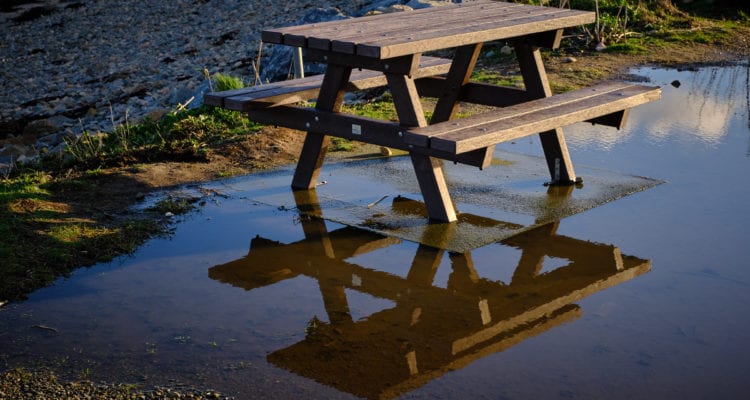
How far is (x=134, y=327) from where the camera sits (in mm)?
4902

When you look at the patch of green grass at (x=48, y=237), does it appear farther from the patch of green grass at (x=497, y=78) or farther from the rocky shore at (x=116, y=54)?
the rocky shore at (x=116, y=54)

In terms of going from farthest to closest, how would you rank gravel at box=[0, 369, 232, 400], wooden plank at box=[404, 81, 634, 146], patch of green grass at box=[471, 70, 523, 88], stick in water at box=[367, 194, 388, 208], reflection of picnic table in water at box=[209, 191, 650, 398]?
patch of green grass at box=[471, 70, 523, 88]
stick in water at box=[367, 194, 388, 208]
wooden plank at box=[404, 81, 634, 146]
reflection of picnic table in water at box=[209, 191, 650, 398]
gravel at box=[0, 369, 232, 400]

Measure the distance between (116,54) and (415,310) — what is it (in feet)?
42.9

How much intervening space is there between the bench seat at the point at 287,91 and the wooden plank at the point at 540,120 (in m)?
0.95

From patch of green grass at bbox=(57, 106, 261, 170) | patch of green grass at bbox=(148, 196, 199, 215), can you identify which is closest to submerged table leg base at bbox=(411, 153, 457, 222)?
patch of green grass at bbox=(148, 196, 199, 215)

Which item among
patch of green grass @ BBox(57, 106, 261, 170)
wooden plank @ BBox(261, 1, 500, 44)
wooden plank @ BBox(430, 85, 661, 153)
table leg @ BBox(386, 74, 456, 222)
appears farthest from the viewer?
patch of green grass @ BBox(57, 106, 261, 170)

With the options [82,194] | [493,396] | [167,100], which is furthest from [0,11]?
[493,396]

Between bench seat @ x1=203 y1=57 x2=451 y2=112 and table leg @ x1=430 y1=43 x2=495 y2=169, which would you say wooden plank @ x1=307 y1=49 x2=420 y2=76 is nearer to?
bench seat @ x1=203 y1=57 x2=451 y2=112

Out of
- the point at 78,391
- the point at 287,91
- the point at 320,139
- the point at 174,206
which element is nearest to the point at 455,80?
the point at 320,139

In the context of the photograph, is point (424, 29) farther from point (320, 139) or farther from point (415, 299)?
point (415, 299)

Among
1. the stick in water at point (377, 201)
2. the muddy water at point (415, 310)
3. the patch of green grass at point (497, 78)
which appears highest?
the patch of green grass at point (497, 78)

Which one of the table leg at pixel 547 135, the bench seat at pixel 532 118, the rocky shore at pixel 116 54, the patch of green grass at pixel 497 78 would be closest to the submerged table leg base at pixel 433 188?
the bench seat at pixel 532 118

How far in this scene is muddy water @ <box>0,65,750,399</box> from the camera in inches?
171

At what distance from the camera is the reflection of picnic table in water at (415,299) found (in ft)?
14.6
